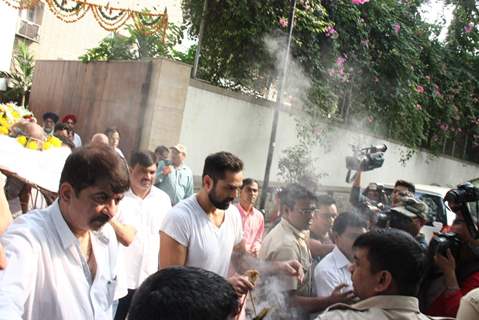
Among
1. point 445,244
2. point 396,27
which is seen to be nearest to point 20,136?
point 445,244

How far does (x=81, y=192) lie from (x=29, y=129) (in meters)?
2.07

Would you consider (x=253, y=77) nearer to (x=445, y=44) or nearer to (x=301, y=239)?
(x=301, y=239)

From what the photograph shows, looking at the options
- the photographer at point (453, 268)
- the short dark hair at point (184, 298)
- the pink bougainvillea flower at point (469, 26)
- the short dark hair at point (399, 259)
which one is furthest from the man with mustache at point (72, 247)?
the pink bougainvillea flower at point (469, 26)

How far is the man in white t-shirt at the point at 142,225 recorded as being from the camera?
11.9ft

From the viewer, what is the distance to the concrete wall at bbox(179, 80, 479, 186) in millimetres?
8773

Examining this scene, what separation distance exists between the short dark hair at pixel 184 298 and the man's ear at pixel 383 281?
3.72 ft

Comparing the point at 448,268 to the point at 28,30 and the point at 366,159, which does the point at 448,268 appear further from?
the point at 28,30

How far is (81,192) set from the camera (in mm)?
1918

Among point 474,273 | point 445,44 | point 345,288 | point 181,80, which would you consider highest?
point 445,44

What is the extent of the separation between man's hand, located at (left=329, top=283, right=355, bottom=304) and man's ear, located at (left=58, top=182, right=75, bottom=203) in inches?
68.2

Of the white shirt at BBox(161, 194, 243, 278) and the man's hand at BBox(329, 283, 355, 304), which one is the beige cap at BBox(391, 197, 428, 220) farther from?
the white shirt at BBox(161, 194, 243, 278)

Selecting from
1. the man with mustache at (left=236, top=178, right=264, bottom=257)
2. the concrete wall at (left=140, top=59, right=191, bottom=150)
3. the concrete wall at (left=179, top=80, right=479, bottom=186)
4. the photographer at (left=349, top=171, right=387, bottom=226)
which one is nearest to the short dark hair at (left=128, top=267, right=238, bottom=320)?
the man with mustache at (left=236, top=178, right=264, bottom=257)

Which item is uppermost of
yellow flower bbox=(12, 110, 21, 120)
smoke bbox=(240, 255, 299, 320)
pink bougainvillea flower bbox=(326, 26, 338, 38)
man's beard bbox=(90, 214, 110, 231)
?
pink bougainvillea flower bbox=(326, 26, 338, 38)

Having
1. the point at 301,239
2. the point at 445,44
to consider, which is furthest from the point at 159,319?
the point at 445,44
